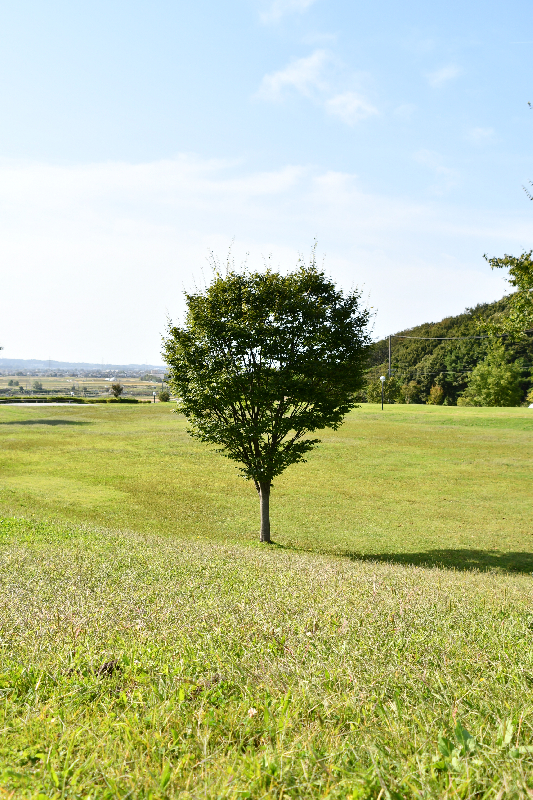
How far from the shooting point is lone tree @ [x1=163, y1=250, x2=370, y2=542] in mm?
15180

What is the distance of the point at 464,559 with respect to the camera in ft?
49.8

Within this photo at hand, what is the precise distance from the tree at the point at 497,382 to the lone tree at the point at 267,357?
265 ft

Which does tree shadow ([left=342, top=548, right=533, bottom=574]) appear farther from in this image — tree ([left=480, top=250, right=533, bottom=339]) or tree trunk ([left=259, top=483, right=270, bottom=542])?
tree ([left=480, top=250, right=533, bottom=339])

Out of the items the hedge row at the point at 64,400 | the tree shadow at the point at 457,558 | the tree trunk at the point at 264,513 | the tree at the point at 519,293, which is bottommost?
the tree shadow at the point at 457,558

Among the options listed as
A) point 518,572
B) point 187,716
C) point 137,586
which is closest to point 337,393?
point 518,572

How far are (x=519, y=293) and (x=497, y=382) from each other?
3242 inches

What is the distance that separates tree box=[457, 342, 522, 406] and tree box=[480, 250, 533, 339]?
81.3 metres

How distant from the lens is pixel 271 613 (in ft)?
17.0

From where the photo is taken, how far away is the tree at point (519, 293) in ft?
40.5

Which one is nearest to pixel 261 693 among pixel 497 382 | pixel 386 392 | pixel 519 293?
pixel 519 293

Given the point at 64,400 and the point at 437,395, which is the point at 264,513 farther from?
the point at 437,395

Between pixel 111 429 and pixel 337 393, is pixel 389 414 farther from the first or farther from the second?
pixel 337 393

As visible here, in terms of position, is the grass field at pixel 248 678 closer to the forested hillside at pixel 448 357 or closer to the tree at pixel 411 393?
the forested hillside at pixel 448 357

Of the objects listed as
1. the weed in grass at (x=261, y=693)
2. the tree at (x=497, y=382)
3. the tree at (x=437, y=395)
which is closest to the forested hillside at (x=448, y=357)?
the tree at (x=437, y=395)
